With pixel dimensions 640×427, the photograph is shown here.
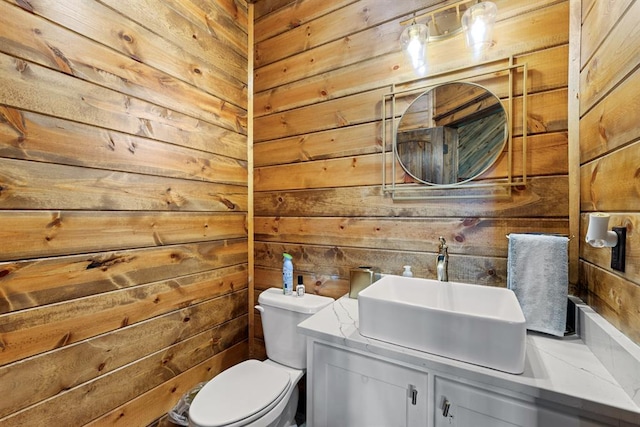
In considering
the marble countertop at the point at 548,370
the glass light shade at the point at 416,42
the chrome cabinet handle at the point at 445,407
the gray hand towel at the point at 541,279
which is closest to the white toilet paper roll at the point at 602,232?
the gray hand towel at the point at 541,279

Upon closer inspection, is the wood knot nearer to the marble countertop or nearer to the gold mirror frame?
the gold mirror frame

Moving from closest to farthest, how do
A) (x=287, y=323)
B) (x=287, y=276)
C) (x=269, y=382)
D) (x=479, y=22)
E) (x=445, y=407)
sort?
(x=445, y=407) → (x=479, y=22) → (x=269, y=382) → (x=287, y=323) → (x=287, y=276)

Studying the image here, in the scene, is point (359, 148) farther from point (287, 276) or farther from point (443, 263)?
point (287, 276)

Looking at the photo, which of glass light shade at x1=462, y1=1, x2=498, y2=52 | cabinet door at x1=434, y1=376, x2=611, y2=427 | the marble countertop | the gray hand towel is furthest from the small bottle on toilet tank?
glass light shade at x1=462, y1=1, x2=498, y2=52

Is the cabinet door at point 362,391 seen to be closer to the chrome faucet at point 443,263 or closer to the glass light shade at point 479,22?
the chrome faucet at point 443,263

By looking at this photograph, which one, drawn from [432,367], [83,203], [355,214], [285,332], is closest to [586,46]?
[355,214]

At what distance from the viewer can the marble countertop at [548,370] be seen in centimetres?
73

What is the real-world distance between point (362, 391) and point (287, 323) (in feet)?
2.01

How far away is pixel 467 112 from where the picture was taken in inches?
52.8

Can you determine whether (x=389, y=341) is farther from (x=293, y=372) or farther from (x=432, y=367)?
(x=293, y=372)

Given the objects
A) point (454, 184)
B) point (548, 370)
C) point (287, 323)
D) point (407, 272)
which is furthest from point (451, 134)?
point (287, 323)

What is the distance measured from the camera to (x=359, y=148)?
1.61 meters

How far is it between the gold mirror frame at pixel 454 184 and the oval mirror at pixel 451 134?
0.02 m

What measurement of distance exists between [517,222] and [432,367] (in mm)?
746
